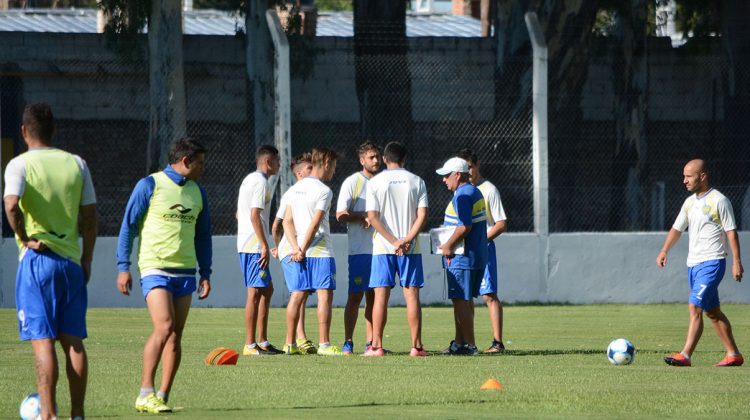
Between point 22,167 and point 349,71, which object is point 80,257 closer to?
point 22,167

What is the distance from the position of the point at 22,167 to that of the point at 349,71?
595 inches

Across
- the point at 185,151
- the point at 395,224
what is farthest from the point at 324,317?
the point at 185,151

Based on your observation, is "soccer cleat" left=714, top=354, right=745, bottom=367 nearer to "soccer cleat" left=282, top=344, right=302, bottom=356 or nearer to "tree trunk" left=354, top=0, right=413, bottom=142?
"soccer cleat" left=282, top=344, right=302, bottom=356

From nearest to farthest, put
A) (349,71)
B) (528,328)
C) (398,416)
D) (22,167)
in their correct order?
(22,167), (398,416), (528,328), (349,71)

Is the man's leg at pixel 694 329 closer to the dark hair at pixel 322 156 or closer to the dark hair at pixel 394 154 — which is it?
the dark hair at pixel 394 154

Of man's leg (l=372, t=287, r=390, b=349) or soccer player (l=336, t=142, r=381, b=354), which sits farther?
soccer player (l=336, t=142, r=381, b=354)

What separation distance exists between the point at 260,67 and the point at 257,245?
938 cm

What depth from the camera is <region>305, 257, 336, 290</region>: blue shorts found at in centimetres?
1227

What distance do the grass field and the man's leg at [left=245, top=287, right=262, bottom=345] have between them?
1.27ft

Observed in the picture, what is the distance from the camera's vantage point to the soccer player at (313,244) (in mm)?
12117

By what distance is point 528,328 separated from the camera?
15758 millimetres

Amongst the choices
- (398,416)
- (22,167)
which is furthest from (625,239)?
(22,167)

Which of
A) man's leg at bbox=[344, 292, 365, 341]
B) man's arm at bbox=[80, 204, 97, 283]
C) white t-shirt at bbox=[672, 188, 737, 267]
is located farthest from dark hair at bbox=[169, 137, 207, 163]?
white t-shirt at bbox=[672, 188, 737, 267]

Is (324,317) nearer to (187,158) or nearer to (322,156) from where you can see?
(322,156)
